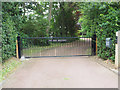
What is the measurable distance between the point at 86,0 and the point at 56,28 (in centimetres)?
878

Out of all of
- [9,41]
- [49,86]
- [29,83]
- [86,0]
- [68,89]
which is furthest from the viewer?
[86,0]

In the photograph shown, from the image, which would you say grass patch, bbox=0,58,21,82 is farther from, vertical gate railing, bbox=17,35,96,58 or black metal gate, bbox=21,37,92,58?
black metal gate, bbox=21,37,92,58

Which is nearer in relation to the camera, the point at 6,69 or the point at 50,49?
the point at 6,69

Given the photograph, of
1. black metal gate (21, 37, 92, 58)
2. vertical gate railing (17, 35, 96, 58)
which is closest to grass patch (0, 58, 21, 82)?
vertical gate railing (17, 35, 96, 58)

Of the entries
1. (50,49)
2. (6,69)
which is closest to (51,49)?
(50,49)

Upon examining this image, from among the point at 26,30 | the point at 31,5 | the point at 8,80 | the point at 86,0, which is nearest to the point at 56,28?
the point at 26,30

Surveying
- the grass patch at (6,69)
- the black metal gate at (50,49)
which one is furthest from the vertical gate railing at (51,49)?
the grass patch at (6,69)

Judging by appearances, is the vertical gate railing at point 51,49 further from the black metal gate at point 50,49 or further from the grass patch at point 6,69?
the grass patch at point 6,69

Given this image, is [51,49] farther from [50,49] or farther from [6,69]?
[6,69]

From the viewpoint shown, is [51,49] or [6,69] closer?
[6,69]

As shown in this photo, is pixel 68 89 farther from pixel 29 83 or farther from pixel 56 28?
pixel 56 28

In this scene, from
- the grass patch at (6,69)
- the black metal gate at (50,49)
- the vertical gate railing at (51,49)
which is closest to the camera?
the grass patch at (6,69)

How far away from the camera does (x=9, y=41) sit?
625 centimetres

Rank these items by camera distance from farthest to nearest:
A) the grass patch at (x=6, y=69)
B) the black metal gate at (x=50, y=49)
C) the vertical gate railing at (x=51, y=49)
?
the black metal gate at (x=50, y=49), the vertical gate railing at (x=51, y=49), the grass patch at (x=6, y=69)
